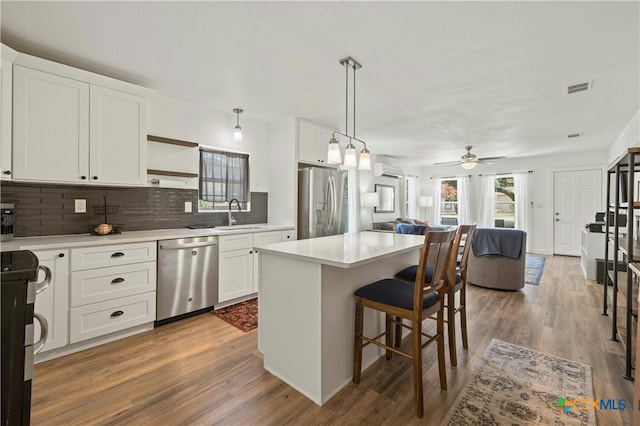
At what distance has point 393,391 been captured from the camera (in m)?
1.88

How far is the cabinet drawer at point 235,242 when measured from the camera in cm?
324

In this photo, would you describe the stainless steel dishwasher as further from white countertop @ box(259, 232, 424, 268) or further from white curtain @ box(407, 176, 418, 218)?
white curtain @ box(407, 176, 418, 218)

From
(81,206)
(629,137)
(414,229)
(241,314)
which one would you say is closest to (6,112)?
(81,206)

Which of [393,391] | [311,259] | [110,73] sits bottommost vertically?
[393,391]

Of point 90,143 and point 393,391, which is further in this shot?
point 90,143

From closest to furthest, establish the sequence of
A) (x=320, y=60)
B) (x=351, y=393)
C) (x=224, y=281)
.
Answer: (x=351, y=393)
(x=320, y=60)
(x=224, y=281)

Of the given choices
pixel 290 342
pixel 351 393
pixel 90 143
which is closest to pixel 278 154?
pixel 90 143

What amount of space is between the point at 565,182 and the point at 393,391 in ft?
24.2

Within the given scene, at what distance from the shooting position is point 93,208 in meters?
2.84

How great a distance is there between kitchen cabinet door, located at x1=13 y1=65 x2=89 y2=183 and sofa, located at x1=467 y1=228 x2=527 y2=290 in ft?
15.4

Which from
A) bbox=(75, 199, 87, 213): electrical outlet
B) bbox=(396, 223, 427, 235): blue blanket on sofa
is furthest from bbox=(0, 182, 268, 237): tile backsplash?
bbox=(396, 223, 427, 235): blue blanket on sofa

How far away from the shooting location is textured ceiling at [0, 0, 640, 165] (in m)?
1.83

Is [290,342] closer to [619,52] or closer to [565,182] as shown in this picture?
[619,52]

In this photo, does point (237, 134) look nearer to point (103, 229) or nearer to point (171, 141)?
point (171, 141)
